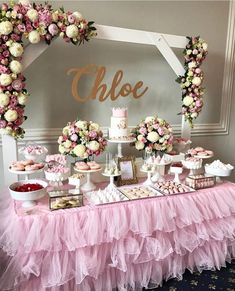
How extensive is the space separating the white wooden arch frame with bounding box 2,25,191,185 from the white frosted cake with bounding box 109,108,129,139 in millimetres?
521

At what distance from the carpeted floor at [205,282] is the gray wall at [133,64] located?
1.31 meters

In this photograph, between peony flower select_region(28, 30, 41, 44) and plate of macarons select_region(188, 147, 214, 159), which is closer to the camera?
peony flower select_region(28, 30, 41, 44)

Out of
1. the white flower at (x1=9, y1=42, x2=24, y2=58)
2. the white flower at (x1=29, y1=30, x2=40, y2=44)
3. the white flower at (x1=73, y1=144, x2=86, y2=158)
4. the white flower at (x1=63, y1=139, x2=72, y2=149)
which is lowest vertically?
the white flower at (x1=73, y1=144, x2=86, y2=158)

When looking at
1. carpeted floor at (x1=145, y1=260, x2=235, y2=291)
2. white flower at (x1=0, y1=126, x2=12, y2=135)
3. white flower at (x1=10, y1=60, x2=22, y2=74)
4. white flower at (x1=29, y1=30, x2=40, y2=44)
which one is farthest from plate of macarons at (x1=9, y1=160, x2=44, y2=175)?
carpeted floor at (x1=145, y1=260, x2=235, y2=291)

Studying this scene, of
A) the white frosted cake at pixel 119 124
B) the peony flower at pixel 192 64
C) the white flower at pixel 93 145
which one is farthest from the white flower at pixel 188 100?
the white flower at pixel 93 145

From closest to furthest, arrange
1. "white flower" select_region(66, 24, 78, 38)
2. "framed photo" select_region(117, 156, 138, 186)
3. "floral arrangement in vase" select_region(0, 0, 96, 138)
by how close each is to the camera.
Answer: "floral arrangement in vase" select_region(0, 0, 96, 138) < "white flower" select_region(66, 24, 78, 38) < "framed photo" select_region(117, 156, 138, 186)

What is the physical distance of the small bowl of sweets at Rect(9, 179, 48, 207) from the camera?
1.57m

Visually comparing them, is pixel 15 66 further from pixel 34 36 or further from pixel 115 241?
pixel 115 241

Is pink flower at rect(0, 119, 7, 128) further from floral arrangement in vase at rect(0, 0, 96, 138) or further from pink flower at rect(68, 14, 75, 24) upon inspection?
pink flower at rect(68, 14, 75, 24)

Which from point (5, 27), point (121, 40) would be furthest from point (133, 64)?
point (5, 27)

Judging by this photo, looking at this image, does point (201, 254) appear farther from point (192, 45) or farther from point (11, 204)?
point (192, 45)

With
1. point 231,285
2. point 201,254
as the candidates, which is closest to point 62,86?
point 201,254

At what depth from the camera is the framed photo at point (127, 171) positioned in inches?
80.9

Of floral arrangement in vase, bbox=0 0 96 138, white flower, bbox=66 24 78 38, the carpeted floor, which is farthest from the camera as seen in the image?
the carpeted floor
